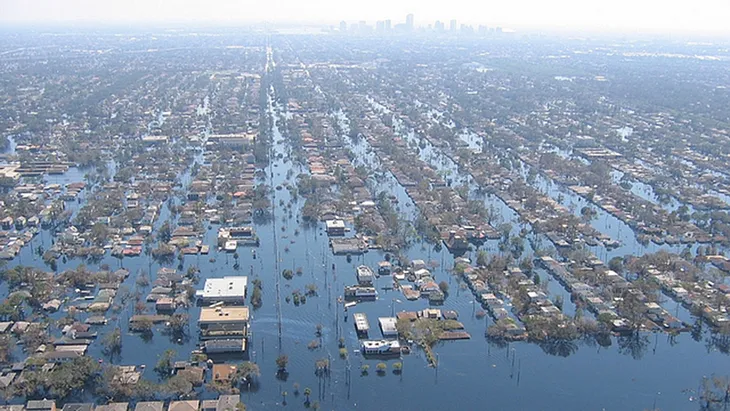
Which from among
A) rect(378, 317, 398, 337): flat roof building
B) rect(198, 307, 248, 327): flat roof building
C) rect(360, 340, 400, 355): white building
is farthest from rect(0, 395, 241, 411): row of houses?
rect(378, 317, 398, 337): flat roof building

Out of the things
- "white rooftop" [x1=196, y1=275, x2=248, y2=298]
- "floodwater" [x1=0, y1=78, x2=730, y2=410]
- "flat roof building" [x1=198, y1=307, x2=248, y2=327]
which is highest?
"flat roof building" [x1=198, y1=307, x2=248, y2=327]

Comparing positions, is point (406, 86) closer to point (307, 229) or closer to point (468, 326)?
point (307, 229)

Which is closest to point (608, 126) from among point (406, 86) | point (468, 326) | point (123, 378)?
point (406, 86)

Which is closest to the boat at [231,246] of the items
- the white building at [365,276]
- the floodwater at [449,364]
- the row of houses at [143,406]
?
the floodwater at [449,364]

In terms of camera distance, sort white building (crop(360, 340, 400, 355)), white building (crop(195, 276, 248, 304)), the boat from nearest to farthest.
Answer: white building (crop(360, 340, 400, 355))
white building (crop(195, 276, 248, 304))
the boat

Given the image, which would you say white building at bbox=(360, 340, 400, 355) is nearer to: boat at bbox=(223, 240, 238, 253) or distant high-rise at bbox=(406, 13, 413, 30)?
boat at bbox=(223, 240, 238, 253)

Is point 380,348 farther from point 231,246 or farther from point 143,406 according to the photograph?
point 231,246

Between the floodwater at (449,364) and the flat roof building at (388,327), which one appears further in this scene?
the flat roof building at (388,327)

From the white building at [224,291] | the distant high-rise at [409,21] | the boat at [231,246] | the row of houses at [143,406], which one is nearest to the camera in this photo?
the row of houses at [143,406]

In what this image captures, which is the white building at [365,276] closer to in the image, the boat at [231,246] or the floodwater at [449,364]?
the floodwater at [449,364]
